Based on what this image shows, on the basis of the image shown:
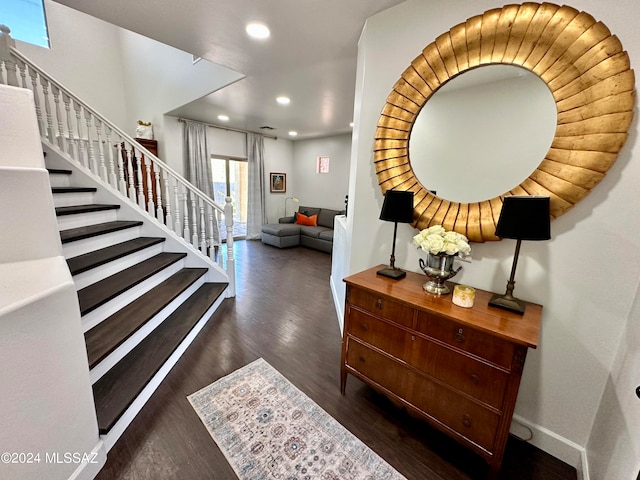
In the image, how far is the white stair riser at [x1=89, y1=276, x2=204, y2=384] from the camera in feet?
5.20

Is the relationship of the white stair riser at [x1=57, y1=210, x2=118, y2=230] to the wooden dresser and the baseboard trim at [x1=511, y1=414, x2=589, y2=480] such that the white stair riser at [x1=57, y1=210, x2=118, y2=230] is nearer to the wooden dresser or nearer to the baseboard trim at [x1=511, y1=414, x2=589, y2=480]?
the wooden dresser

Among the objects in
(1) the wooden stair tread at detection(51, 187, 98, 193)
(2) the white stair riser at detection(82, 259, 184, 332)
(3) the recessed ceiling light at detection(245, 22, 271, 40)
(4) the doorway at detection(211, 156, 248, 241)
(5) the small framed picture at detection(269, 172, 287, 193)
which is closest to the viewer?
(2) the white stair riser at detection(82, 259, 184, 332)

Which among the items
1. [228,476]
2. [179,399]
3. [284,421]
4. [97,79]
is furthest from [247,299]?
[97,79]

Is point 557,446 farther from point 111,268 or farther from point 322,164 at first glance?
point 322,164

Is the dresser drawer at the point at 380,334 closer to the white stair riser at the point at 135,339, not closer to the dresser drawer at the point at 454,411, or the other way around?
the dresser drawer at the point at 454,411

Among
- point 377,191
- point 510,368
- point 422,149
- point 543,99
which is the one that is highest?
point 543,99

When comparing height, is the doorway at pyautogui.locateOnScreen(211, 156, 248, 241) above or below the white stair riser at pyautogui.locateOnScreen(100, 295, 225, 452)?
above

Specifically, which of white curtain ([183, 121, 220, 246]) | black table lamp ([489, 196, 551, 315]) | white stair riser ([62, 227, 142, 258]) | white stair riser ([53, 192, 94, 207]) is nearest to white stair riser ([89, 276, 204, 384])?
white stair riser ([62, 227, 142, 258])

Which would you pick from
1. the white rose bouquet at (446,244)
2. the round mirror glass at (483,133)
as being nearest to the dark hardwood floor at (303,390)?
the white rose bouquet at (446,244)

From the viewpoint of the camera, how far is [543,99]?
128cm

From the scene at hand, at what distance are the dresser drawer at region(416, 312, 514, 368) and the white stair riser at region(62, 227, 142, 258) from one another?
2.58m

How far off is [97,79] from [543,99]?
6857mm

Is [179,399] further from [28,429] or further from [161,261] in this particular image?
[161,261]

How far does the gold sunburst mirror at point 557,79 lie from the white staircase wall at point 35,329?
194 cm
